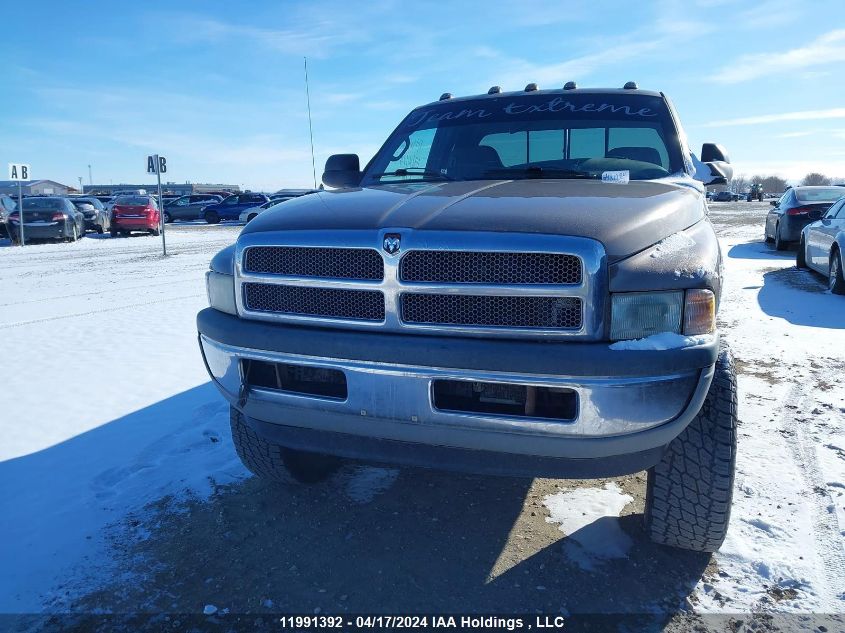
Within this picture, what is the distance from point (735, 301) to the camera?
755 centimetres

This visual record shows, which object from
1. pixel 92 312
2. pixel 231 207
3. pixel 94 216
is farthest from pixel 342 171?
pixel 231 207

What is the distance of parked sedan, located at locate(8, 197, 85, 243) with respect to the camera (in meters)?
17.8

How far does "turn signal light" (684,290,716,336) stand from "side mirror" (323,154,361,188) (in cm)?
225

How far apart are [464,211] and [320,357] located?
0.73m

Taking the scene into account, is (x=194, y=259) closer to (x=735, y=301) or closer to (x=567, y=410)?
(x=735, y=301)

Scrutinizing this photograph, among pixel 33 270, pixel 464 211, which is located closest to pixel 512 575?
pixel 464 211

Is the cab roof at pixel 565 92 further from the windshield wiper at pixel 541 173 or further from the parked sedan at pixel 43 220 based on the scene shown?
the parked sedan at pixel 43 220

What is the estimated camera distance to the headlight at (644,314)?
1941 millimetres

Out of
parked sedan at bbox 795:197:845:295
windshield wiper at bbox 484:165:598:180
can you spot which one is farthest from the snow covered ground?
parked sedan at bbox 795:197:845:295

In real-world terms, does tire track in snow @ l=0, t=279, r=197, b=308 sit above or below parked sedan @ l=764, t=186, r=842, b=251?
below

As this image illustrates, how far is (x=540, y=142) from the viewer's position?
11.6 feet

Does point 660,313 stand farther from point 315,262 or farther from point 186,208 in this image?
point 186,208

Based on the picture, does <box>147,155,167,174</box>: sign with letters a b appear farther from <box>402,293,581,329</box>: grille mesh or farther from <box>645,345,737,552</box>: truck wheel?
<box>645,345,737,552</box>: truck wheel

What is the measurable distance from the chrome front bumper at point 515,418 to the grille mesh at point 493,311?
0.18 meters
